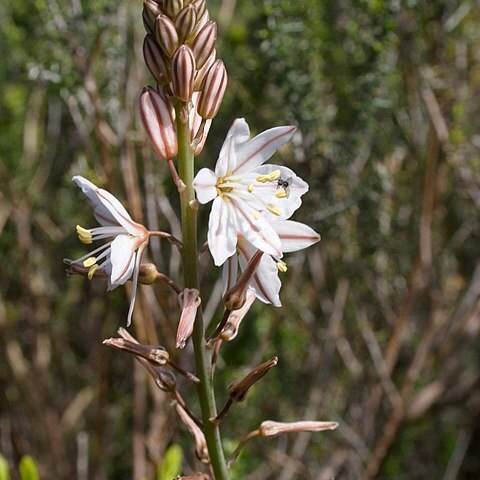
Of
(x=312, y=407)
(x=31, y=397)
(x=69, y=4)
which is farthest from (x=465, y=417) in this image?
(x=69, y=4)

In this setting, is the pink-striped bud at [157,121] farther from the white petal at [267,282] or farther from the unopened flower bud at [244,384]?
the unopened flower bud at [244,384]

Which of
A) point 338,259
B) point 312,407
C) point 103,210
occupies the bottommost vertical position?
point 312,407

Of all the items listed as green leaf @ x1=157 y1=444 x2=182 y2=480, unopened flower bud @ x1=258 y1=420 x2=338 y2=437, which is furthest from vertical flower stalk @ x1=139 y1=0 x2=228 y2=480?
green leaf @ x1=157 y1=444 x2=182 y2=480

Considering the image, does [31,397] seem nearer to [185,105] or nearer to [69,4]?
[69,4]

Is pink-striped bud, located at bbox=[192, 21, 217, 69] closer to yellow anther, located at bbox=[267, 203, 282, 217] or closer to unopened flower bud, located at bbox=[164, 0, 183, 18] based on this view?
unopened flower bud, located at bbox=[164, 0, 183, 18]

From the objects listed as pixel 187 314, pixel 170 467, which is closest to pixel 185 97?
pixel 187 314

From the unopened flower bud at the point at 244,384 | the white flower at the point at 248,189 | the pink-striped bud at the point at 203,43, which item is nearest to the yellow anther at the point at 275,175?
the white flower at the point at 248,189
